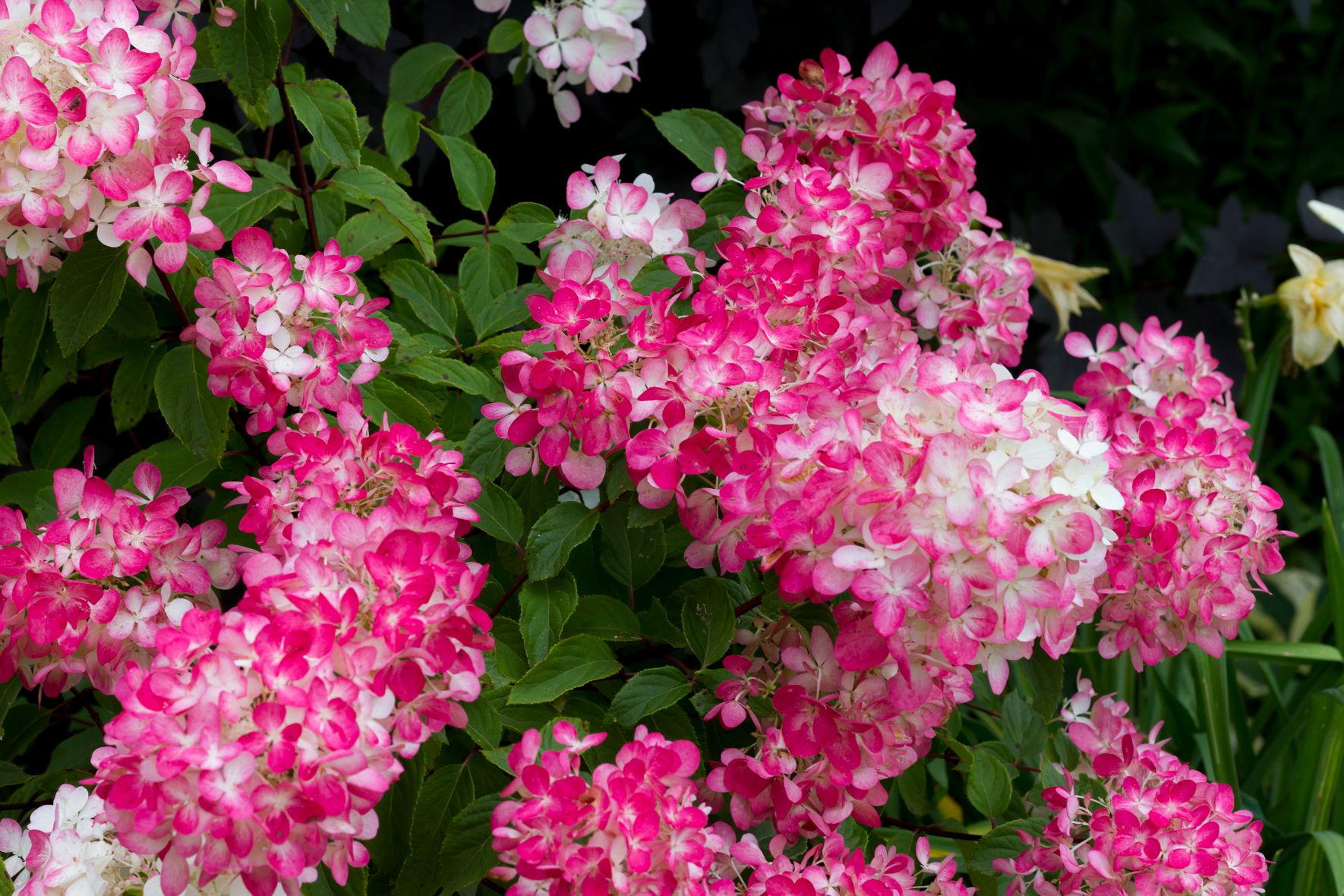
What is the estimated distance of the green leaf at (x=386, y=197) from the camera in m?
0.95

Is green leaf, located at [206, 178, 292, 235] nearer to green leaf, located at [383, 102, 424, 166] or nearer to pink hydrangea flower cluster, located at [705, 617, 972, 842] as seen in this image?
green leaf, located at [383, 102, 424, 166]

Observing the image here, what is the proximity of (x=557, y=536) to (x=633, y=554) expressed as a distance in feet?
0.31

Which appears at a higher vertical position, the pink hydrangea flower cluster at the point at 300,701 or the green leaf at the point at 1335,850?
the pink hydrangea flower cluster at the point at 300,701

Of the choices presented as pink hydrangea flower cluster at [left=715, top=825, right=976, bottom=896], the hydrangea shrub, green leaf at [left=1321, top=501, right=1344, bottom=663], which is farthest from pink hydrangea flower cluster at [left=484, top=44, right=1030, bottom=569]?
green leaf at [left=1321, top=501, right=1344, bottom=663]

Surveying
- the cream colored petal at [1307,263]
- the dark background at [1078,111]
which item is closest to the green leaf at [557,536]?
the dark background at [1078,111]

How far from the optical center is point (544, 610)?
0.83m

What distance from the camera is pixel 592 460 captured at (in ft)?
2.65

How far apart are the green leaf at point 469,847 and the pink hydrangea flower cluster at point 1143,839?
0.42 m

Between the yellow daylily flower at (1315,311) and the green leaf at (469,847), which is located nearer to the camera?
the green leaf at (469,847)

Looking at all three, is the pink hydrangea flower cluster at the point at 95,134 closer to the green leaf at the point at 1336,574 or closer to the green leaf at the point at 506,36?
the green leaf at the point at 506,36

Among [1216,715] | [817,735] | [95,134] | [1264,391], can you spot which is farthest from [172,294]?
[1264,391]

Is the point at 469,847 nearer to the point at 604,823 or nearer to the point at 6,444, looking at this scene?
the point at 604,823

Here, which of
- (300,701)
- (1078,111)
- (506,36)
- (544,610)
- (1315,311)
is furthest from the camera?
(1078,111)

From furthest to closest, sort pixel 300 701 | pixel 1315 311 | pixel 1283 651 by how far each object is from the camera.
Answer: pixel 1315 311
pixel 1283 651
pixel 300 701
